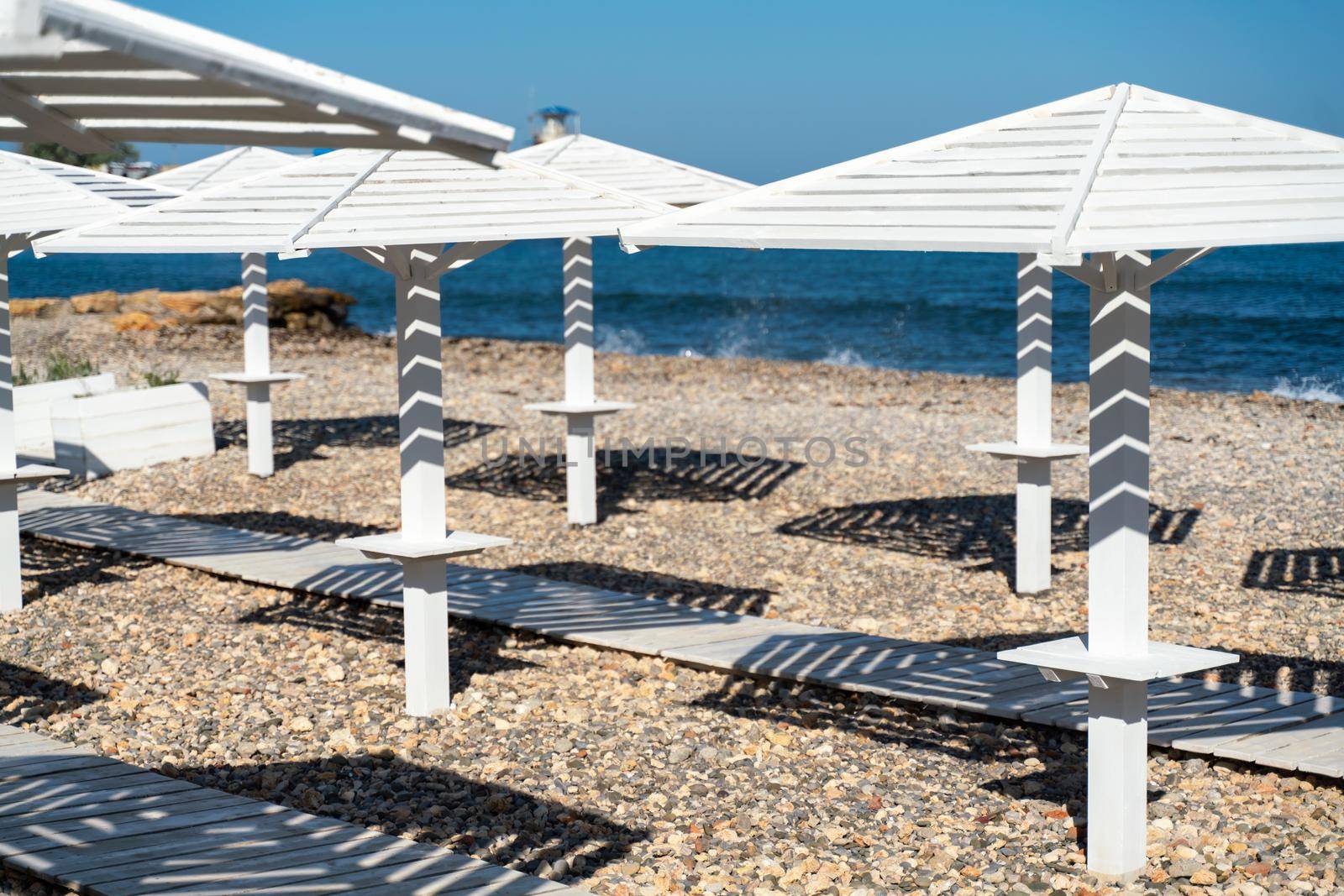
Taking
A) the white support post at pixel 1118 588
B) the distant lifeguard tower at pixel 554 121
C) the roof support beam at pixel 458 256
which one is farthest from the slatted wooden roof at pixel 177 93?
the distant lifeguard tower at pixel 554 121

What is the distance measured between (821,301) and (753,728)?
35.7 m

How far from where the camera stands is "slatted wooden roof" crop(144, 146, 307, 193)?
10.8m

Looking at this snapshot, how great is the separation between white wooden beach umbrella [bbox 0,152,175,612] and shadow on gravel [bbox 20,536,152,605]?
39 cm

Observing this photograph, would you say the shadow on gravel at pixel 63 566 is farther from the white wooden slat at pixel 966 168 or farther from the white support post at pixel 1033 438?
the white wooden slat at pixel 966 168

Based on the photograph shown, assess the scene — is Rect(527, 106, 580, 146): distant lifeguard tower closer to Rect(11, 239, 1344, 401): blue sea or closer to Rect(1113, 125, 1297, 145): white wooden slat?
Rect(11, 239, 1344, 401): blue sea

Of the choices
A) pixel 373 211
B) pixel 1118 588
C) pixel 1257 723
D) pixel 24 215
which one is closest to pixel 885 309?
pixel 24 215

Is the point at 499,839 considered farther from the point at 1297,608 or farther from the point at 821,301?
the point at 821,301

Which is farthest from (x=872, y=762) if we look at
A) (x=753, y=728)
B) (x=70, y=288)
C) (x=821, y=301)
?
(x=70, y=288)

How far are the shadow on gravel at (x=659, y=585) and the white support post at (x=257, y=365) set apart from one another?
3.48 meters

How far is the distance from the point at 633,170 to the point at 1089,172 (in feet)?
19.1

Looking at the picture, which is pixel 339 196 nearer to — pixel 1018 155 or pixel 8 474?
pixel 1018 155

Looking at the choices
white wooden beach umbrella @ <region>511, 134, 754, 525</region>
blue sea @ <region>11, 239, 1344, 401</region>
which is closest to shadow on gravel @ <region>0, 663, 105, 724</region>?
white wooden beach umbrella @ <region>511, 134, 754, 525</region>

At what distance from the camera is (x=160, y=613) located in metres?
7.39

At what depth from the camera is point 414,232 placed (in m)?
5.10
